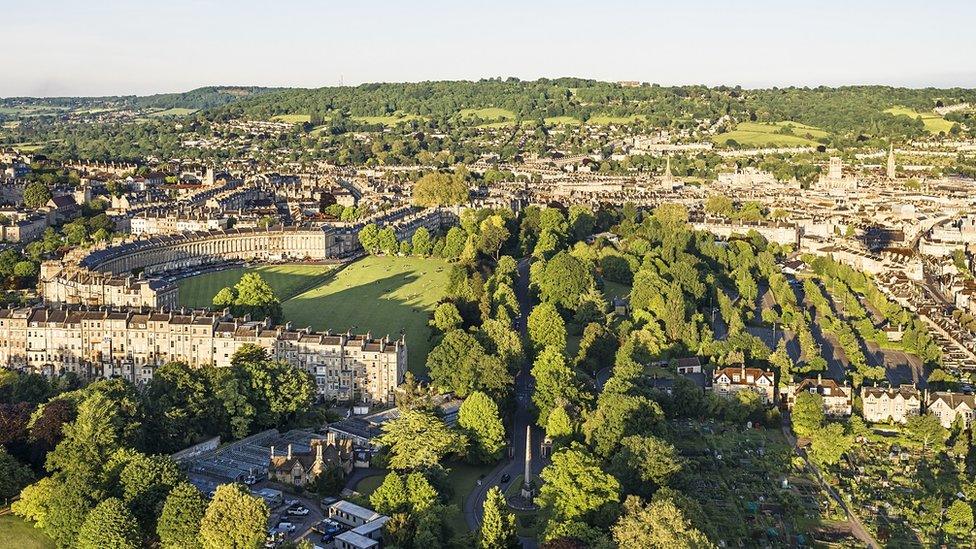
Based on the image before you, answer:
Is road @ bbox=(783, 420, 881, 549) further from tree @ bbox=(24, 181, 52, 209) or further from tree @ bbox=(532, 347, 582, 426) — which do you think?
tree @ bbox=(24, 181, 52, 209)

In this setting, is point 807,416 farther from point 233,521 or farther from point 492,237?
point 492,237

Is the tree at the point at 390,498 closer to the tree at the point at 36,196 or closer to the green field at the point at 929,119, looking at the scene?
the tree at the point at 36,196

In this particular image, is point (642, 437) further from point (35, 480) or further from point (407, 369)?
point (35, 480)

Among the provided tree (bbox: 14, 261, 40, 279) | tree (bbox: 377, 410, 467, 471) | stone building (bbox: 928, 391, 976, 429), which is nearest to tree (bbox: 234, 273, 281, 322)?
tree (bbox: 14, 261, 40, 279)

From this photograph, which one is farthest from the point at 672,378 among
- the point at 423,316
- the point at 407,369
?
the point at 423,316

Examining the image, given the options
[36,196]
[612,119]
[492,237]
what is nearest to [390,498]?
[492,237]

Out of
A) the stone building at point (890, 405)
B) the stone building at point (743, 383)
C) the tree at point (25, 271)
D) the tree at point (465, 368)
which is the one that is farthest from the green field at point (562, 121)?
the stone building at point (890, 405)
